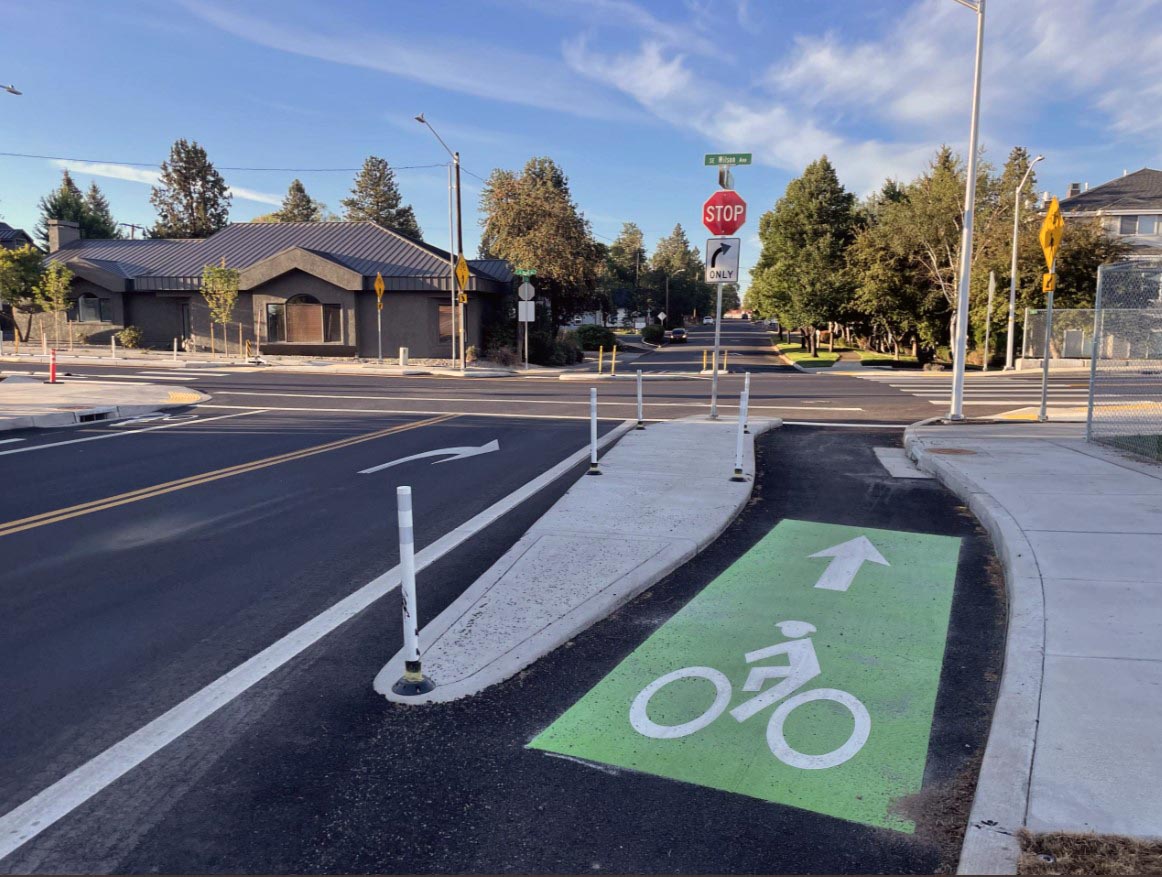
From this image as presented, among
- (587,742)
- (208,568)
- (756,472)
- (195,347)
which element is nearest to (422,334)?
(195,347)

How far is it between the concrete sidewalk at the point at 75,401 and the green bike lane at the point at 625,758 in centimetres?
1367

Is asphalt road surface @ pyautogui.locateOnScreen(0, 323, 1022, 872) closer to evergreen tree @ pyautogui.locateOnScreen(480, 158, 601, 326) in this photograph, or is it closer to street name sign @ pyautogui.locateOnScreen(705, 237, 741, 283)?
street name sign @ pyautogui.locateOnScreen(705, 237, 741, 283)

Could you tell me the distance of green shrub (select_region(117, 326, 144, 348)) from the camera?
41219 millimetres

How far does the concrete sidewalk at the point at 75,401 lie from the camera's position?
16297 millimetres

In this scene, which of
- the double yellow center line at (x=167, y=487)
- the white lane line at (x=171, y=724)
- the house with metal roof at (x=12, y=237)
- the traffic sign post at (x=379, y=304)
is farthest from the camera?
the house with metal roof at (x=12, y=237)

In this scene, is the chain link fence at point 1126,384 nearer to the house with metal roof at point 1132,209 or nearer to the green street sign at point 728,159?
the green street sign at point 728,159

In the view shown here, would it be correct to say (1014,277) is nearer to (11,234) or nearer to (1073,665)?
(1073,665)

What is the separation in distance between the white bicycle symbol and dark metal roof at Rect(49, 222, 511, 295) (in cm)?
3410

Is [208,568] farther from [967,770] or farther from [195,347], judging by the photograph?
[195,347]

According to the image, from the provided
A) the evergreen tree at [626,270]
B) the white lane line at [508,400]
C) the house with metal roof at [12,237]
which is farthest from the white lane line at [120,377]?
the evergreen tree at [626,270]

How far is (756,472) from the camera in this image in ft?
37.8

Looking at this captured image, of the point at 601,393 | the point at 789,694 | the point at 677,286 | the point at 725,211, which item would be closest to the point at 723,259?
the point at 725,211

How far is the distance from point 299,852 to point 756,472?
9.05 m

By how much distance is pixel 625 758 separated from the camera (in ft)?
13.0
